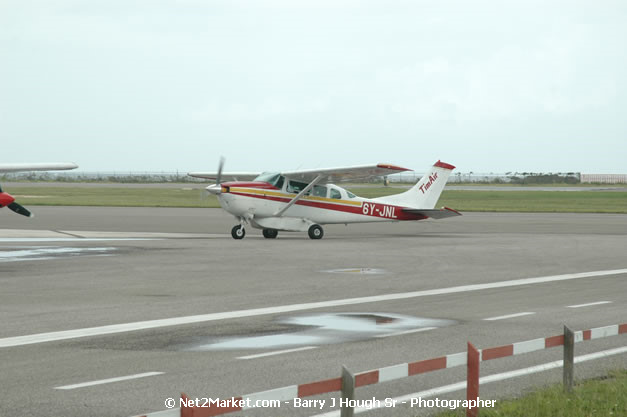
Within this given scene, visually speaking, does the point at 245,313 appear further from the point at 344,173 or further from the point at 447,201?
the point at 447,201

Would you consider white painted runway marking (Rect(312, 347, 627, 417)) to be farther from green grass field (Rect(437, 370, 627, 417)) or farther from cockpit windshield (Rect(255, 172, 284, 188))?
cockpit windshield (Rect(255, 172, 284, 188))

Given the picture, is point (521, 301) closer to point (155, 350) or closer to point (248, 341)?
point (248, 341)

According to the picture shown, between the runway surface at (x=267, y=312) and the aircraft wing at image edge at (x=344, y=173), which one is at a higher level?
the aircraft wing at image edge at (x=344, y=173)

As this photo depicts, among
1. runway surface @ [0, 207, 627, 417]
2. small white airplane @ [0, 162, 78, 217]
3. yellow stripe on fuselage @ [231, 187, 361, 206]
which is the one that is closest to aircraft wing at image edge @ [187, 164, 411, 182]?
yellow stripe on fuselage @ [231, 187, 361, 206]

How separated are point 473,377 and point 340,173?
26.6 meters

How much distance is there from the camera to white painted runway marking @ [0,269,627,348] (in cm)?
1140

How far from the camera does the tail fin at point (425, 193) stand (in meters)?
35.8

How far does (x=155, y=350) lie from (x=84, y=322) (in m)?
2.59

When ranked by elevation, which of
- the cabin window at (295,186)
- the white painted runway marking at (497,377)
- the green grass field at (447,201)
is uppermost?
the cabin window at (295,186)

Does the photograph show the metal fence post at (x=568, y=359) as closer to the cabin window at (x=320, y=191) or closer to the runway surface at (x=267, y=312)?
the runway surface at (x=267, y=312)

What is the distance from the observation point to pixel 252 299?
1569 cm

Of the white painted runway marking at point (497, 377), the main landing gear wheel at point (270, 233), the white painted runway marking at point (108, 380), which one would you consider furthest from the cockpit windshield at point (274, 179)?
the white painted runway marking at point (108, 380)

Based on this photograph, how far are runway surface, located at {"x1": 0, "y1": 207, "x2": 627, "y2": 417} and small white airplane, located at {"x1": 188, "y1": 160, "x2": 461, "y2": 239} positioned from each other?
1.76 meters

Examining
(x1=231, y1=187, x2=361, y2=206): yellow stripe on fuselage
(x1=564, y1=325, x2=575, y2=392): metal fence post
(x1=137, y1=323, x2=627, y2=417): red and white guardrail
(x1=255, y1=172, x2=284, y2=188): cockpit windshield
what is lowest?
(x1=564, y1=325, x2=575, y2=392): metal fence post
